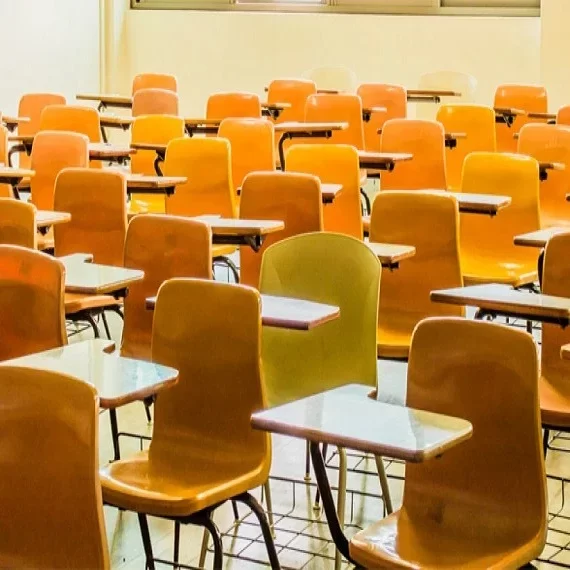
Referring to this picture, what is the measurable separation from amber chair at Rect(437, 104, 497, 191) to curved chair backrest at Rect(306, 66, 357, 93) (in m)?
2.73

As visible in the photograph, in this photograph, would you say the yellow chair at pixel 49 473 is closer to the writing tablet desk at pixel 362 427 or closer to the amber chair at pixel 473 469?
the writing tablet desk at pixel 362 427

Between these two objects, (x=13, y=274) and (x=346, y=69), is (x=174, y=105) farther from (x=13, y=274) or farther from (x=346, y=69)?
(x=13, y=274)

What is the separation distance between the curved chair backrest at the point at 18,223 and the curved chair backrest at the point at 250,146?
247 centimetres

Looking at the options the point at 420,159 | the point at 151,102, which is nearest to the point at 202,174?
the point at 420,159

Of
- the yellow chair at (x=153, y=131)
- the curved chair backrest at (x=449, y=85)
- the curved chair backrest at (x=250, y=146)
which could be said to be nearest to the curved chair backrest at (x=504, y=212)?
the curved chair backrest at (x=250, y=146)

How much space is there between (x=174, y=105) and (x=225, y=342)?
19.8 feet

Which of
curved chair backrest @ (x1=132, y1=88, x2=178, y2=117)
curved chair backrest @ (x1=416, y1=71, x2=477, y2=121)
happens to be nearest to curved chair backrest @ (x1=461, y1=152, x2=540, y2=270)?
curved chair backrest @ (x1=132, y1=88, x2=178, y2=117)

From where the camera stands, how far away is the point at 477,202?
5148 millimetres

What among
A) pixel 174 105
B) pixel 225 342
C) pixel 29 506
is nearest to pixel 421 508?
pixel 225 342

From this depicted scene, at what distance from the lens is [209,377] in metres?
3.36

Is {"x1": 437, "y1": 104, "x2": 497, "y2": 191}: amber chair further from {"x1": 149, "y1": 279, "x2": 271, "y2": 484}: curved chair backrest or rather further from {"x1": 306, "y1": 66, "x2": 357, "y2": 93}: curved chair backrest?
{"x1": 149, "y1": 279, "x2": 271, "y2": 484}: curved chair backrest

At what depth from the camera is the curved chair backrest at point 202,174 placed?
624cm

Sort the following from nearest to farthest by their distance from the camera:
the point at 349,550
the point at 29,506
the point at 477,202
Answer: the point at 29,506, the point at 349,550, the point at 477,202

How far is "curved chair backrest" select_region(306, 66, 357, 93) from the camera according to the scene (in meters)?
10.4
